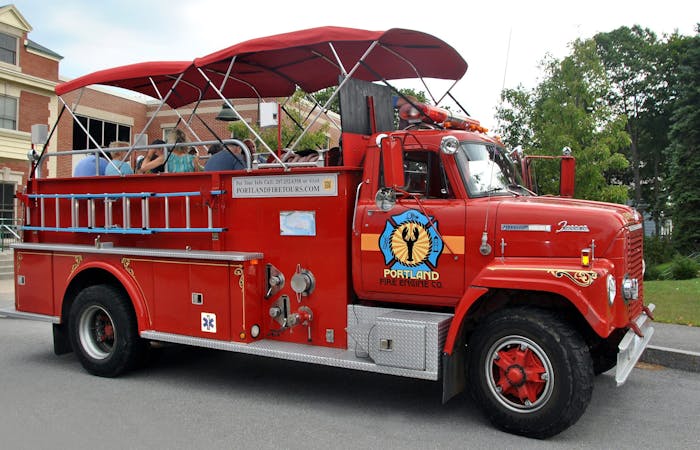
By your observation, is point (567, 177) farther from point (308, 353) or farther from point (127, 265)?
point (127, 265)

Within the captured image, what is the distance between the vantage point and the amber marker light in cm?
467

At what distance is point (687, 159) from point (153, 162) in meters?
27.5

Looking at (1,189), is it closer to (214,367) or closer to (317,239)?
(214,367)

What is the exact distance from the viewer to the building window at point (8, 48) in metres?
25.6

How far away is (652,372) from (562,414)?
2.82 meters

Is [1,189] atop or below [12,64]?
below

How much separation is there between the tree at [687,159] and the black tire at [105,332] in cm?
2579

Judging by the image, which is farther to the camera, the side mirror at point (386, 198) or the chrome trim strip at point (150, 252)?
the chrome trim strip at point (150, 252)

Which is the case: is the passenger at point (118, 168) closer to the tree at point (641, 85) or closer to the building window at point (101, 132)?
the building window at point (101, 132)

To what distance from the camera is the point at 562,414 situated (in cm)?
472

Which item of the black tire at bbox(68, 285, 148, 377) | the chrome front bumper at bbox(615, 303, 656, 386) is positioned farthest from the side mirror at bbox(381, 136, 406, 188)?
the black tire at bbox(68, 285, 148, 377)

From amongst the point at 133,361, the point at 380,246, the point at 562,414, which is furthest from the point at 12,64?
the point at 562,414

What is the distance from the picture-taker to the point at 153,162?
749 centimetres

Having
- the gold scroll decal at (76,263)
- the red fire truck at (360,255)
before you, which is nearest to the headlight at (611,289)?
the red fire truck at (360,255)
